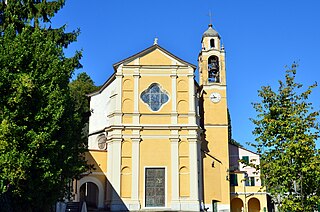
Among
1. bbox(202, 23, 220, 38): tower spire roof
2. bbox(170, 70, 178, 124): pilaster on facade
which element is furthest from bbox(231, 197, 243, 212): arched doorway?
bbox(202, 23, 220, 38): tower spire roof

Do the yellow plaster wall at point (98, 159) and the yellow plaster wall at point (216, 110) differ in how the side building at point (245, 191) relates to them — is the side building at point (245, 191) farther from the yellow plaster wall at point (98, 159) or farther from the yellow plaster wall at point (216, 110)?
the yellow plaster wall at point (98, 159)

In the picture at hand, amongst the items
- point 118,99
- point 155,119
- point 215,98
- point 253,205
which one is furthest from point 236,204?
point 118,99

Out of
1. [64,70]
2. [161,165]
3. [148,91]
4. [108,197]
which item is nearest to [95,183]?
[108,197]

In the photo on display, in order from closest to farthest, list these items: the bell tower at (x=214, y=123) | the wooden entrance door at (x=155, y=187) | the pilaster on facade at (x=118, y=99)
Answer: the wooden entrance door at (x=155, y=187) → the pilaster on facade at (x=118, y=99) → the bell tower at (x=214, y=123)

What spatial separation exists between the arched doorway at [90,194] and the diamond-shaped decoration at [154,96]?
7291 mm

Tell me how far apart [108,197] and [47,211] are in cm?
1235

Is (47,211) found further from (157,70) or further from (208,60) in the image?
(208,60)

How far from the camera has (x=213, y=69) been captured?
34438mm

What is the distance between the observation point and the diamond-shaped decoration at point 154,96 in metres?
29.6

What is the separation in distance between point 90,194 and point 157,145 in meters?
7.29

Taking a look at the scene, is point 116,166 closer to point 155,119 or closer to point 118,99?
point 155,119

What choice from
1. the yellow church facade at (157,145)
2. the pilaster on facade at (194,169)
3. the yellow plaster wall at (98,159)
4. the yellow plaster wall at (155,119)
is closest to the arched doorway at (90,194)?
the yellow church facade at (157,145)

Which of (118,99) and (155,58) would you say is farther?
(155,58)

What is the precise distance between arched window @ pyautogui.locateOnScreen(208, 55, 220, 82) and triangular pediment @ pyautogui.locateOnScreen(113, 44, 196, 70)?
4.54m
